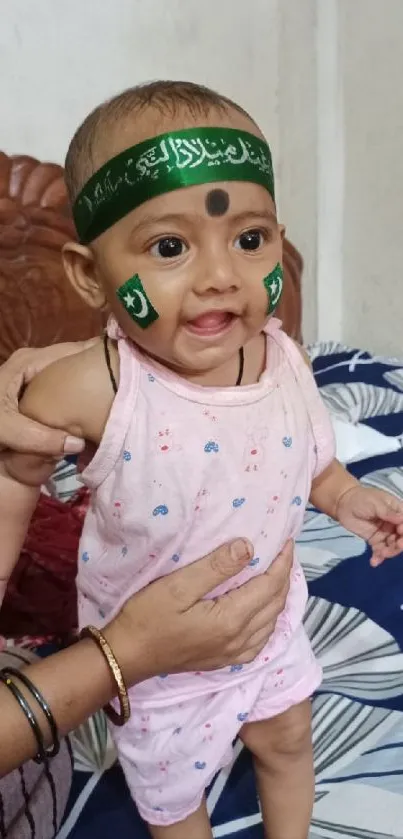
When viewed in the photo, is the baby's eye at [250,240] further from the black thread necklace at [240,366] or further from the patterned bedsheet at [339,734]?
the patterned bedsheet at [339,734]

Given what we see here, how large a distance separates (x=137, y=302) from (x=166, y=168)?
10 cm

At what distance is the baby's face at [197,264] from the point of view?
2.00 feet

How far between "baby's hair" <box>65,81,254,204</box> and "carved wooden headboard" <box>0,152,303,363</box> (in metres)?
0.90

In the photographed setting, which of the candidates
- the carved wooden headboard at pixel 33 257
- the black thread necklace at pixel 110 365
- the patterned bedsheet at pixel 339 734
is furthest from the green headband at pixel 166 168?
the carved wooden headboard at pixel 33 257

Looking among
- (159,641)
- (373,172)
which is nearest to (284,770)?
(159,641)

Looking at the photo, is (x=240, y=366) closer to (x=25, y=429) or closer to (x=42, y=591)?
(x=25, y=429)

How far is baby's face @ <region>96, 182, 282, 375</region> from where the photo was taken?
2.00ft

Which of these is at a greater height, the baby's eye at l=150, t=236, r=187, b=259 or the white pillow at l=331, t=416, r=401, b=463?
the baby's eye at l=150, t=236, r=187, b=259

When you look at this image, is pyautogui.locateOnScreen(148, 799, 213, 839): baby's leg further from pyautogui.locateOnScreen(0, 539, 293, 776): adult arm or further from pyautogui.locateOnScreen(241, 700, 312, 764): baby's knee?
pyautogui.locateOnScreen(0, 539, 293, 776): adult arm

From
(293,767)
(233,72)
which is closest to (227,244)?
(293,767)

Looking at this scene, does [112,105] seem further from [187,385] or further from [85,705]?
[85,705]

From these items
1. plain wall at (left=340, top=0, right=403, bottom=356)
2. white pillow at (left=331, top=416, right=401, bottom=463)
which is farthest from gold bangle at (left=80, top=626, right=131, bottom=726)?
plain wall at (left=340, top=0, right=403, bottom=356)

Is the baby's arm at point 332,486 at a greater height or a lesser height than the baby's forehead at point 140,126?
lesser

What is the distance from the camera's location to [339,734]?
973 millimetres
